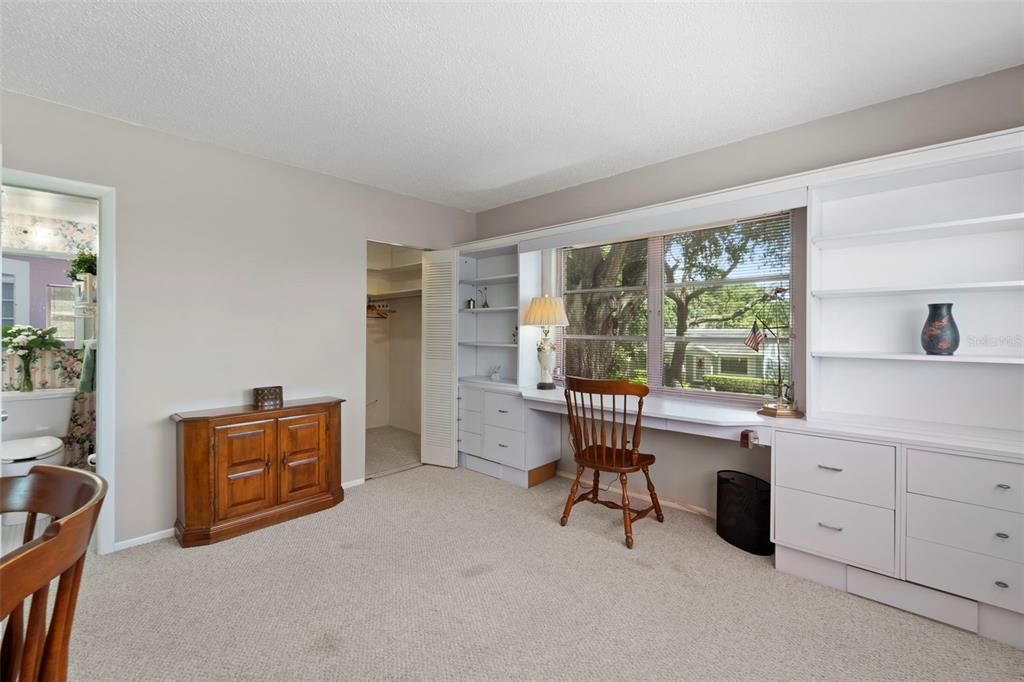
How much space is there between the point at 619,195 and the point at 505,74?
1.71 metres

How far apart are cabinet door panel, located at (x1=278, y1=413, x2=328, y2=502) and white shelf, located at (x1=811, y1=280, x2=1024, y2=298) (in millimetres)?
3345

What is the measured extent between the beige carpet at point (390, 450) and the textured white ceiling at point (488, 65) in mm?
2818

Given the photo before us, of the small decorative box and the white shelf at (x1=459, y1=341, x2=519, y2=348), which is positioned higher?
the white shelf at (x1=459, y1=341, x2=519, y2=348)

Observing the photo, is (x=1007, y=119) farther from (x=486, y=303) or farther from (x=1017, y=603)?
(x=486, y=303)

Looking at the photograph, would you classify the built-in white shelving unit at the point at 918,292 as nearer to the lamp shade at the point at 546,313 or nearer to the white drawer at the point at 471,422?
the lamp shade at the point at 546,313

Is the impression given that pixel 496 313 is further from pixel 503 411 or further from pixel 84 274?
pixel 84 274

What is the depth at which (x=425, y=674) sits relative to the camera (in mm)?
1724

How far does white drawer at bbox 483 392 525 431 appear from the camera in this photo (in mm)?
3859

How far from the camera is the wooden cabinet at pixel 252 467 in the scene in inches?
108

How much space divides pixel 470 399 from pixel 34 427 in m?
3.37

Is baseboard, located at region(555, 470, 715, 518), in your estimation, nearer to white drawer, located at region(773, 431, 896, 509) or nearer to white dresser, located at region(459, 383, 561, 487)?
white dresser, located at region(459, 383, 561, 487)

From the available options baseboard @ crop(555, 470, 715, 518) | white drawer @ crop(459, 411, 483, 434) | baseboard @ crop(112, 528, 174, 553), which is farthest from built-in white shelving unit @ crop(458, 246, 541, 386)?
baseboard @ crop(112, 528, 174, 553)

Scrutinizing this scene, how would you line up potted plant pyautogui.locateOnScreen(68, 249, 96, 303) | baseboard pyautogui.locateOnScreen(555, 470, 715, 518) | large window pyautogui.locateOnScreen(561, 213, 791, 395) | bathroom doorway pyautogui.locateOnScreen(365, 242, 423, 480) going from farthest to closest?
bathroom doorway pyautogui.locateOnScreen(365, 242, 423, 480), potted plant pyautogui.locateOnScreen(68, 249, 96, 303), baseboard pyautogui.locateOnScreen(555, 470, 715, 518), large window pyautogui.locateOnScreen(561, 213, 791, 395)

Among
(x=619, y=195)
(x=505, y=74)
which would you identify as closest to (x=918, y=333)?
(x=619, y=195)
